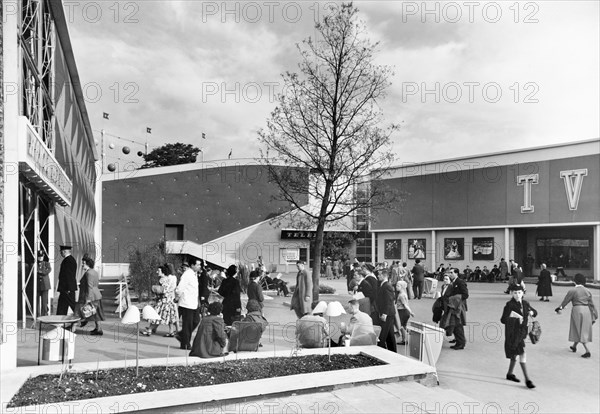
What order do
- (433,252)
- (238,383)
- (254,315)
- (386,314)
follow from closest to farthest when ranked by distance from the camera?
(238,383) → (254,315) → (386,314) → (433,252)

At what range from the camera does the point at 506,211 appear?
34.9 m

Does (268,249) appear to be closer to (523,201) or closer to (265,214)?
(265,214)

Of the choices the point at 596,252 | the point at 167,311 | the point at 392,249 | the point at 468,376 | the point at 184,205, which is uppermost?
the point at 184,205

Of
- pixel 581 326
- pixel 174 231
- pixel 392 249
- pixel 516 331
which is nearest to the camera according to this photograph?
pixel 516 331

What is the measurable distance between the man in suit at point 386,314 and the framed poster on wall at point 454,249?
27735 mm

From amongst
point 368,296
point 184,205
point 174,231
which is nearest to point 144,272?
point 368,296

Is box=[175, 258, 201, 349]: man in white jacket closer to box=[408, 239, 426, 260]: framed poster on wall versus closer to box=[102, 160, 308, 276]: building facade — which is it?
box=[102, 160, 308, 276]: building facade

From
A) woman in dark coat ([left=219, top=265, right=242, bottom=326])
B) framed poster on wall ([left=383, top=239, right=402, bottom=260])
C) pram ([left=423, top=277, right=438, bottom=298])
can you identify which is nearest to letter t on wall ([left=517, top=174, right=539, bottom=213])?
framed poster on wall ([left=383, top=239, right=402, bottom=260])

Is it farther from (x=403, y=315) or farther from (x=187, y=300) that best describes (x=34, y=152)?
(x=403, y=315)

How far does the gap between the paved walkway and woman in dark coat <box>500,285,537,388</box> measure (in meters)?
0.31

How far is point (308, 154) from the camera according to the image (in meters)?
18.8

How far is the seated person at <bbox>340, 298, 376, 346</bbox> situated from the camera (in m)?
10.5

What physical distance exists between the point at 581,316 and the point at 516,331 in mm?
3509

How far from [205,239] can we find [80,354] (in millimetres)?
33383
